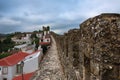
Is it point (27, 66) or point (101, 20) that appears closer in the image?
point (101, 20)

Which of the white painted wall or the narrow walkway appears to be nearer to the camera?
the narrow walkway

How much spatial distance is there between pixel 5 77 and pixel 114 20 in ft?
107

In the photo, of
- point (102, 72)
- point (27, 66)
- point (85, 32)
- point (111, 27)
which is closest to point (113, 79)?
point (102, 72)

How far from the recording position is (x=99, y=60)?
8.33ft

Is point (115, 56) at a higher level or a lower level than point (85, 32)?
lower

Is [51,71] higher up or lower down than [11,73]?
higher up

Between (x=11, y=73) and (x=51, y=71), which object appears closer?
(x=51, y=71)

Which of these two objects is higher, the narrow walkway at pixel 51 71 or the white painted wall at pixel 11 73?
the narrow walkway at pixel 51 71

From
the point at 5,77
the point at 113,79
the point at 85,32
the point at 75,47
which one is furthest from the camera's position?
the point at 5,77

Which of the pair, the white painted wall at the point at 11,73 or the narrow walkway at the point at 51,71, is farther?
the white painted wall at the point at 11,73

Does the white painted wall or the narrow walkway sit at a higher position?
the narrow walkway

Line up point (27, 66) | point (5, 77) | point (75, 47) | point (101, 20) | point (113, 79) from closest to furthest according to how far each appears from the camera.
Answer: point (113, 79) → point (101, 20) → point (75, 47) → point (27, 66) → point (5, 77)

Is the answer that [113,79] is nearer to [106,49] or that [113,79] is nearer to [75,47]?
[106,49]

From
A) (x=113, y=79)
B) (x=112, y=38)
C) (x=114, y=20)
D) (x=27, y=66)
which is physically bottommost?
(x=27, y=66)
